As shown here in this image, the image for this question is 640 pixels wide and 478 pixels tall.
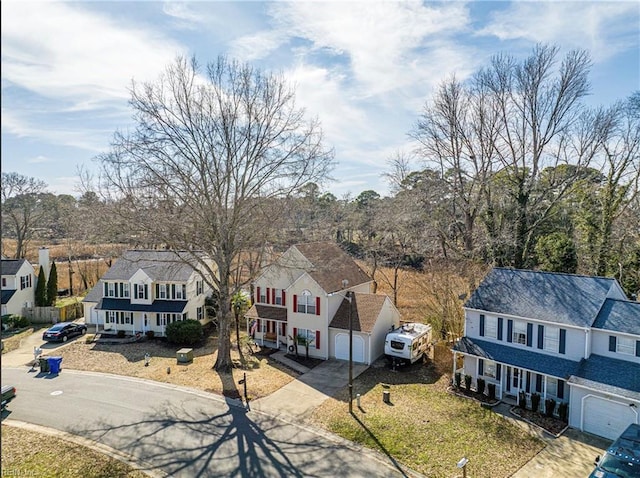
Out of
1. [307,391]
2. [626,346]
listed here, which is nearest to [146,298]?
[307,391]

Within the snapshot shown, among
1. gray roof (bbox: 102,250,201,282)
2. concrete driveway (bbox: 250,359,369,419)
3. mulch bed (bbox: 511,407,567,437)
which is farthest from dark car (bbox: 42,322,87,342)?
mulch bed (bbox: 511,407,567,437)

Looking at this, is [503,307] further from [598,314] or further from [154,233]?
[154,233]

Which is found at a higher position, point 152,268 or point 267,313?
point 152,268

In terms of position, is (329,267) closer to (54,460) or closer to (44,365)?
(54,460)

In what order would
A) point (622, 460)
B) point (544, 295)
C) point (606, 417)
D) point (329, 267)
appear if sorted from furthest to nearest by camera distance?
point (329, 267)
point (544, 295)
point (606, 417)
point (622, 460)

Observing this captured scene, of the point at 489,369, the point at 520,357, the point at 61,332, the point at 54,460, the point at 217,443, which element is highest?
the point at 520,357

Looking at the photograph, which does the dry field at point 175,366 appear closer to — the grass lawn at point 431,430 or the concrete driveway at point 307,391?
the concrete driveway at point 307,391
